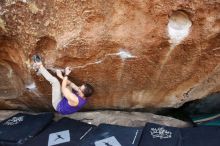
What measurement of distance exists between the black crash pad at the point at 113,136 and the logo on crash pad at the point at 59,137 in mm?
112

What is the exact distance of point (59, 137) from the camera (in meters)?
2.38

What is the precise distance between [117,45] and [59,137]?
24.9 inches

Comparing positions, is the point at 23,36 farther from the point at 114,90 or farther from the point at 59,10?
the point at 114,90

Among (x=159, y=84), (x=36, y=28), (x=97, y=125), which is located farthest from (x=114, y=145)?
(x=36, y=28)

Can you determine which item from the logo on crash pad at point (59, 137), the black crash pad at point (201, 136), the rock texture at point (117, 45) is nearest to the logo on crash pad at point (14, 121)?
the rock texture at point (117, 45)

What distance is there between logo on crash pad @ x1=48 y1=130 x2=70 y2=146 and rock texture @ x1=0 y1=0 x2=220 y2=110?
0.30 m

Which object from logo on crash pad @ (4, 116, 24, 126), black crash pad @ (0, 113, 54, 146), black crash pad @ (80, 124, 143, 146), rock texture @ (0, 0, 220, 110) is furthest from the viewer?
logo on crash pad @ (4, 116, 24, 126)

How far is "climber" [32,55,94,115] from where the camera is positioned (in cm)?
233

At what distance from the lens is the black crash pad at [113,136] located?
229 cm

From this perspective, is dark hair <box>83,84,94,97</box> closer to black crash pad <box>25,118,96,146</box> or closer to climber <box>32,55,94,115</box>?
climber <box>32,55,94,115</box>

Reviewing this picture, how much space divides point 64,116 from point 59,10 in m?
0.80

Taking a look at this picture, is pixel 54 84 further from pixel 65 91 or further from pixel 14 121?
pixel 14 121

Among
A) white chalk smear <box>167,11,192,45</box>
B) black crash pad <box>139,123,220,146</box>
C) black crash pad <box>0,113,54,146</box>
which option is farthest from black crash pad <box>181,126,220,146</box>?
black crash pad <box>0,113,54,146</box>

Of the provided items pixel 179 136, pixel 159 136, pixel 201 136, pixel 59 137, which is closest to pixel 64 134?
pixel 59 137
